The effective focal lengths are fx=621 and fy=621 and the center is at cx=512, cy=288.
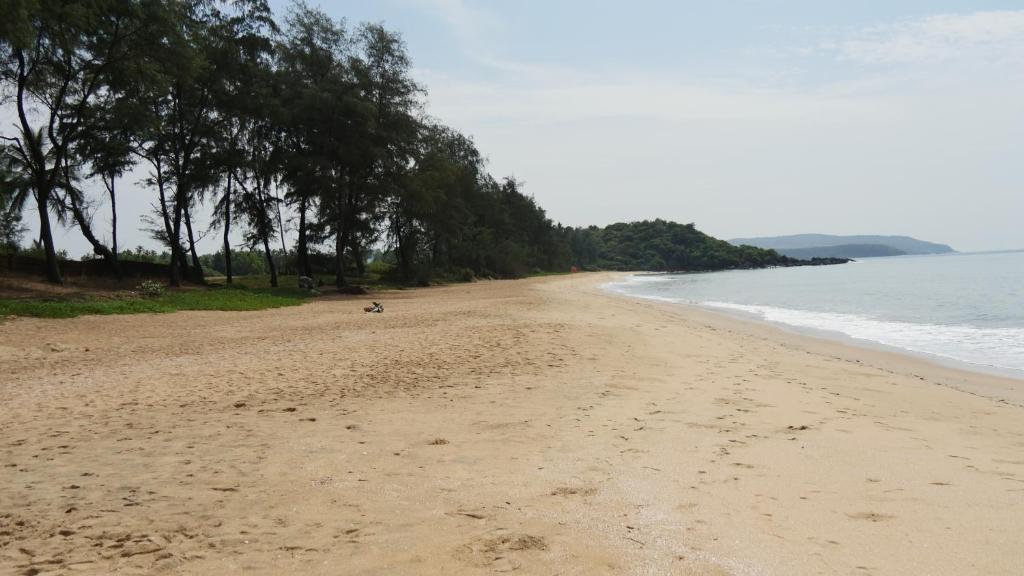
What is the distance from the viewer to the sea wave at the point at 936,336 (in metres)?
12.7

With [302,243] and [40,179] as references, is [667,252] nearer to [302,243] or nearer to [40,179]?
[302,243]

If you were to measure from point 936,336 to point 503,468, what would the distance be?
15.7 meters

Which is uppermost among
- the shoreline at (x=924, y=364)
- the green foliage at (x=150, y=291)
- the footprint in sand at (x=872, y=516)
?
the green foliage at (x=150, y=291)

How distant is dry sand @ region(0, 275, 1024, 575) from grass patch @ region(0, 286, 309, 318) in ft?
26.5

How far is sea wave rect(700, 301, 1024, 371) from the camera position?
500 inches

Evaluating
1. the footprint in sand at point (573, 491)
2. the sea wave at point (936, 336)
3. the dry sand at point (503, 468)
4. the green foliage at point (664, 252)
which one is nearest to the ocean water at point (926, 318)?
the sea wave at point (936, 336)

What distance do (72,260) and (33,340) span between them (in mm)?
17900

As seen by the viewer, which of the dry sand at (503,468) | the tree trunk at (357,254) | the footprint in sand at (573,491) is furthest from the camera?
the tree trunk at (357,254)

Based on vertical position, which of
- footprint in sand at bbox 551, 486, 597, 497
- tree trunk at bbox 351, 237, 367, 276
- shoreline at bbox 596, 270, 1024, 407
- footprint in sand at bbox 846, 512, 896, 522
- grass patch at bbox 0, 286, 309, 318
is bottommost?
shoreline at bbox 596, 270, 1024, 407

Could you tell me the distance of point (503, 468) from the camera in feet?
16.3

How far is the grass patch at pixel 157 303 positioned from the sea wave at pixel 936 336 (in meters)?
19.6

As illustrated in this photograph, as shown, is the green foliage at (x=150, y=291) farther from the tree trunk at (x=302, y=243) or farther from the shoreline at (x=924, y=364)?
the shoreline at (x=924, y=364)

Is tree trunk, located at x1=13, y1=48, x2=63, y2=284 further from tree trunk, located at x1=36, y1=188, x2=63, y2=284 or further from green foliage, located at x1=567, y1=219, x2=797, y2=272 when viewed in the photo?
green foliage, located at x1=567, y1=219, x2=797, y2=272

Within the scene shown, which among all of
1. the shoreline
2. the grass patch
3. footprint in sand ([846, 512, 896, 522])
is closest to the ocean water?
the shoreline
